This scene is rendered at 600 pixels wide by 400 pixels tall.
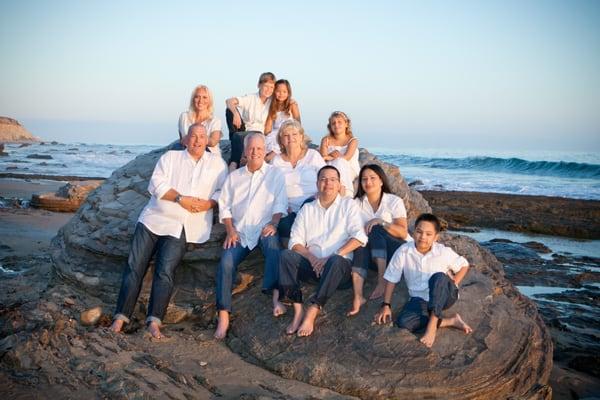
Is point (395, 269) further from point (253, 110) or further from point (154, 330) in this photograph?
point (253, 110)

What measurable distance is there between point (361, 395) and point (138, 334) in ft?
6.65

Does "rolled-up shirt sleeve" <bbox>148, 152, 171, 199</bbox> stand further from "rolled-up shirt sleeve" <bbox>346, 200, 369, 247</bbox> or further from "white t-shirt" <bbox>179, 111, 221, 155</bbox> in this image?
"rolled-up shirt sleeve" <bbox>346, 200, 369, 247</bbox>

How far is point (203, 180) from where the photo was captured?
16.9 ft

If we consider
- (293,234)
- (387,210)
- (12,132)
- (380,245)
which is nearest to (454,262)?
(380,245)

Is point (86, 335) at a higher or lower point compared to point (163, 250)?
lower

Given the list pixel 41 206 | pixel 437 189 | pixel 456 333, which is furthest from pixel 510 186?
pixel 456 333

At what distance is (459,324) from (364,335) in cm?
79

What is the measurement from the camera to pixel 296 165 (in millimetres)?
5309

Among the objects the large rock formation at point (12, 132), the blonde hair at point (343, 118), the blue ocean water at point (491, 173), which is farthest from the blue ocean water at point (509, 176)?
the large rock formation at point (12, 132)

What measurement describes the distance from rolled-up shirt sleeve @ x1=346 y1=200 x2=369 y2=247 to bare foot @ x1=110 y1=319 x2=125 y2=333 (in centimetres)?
219

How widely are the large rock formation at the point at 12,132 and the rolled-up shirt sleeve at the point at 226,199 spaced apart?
72.4 metres

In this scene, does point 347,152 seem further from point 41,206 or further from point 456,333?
point 41,206

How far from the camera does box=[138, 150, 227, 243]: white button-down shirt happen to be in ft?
16.3

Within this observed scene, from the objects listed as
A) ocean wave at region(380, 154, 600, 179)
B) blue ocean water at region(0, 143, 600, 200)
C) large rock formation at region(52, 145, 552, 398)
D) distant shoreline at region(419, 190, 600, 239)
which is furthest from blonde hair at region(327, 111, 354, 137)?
ocean wave at region(380, 154, 600, 179)
